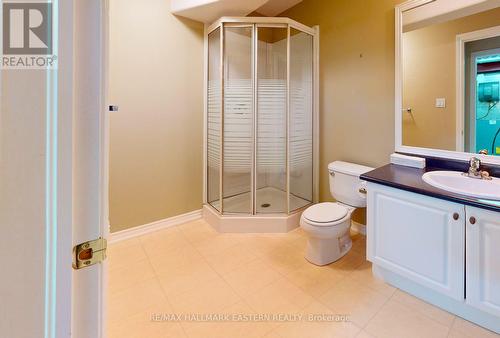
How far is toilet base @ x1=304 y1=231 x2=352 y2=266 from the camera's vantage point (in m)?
2.17

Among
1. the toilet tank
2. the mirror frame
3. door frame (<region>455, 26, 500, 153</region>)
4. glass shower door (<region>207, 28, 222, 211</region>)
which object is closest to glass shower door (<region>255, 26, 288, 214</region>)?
glass shower door (<region>207, 28, 222, 211</region>)

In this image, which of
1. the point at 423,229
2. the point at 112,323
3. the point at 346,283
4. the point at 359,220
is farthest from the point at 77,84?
the point at 359,220

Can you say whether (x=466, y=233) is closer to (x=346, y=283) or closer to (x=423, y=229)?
(x=423, y=229)

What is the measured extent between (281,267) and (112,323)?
4.04 ft

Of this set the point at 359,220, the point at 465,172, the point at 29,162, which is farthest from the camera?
the point at 359,220

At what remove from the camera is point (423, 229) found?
1.66 metres

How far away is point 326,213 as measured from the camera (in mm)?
2209

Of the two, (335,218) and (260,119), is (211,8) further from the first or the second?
(335,218)

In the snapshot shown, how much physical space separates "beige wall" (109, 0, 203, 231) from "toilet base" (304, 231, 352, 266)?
1.50 metres

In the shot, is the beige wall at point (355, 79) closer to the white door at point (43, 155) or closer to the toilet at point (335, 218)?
the toilet at point (335, 218)

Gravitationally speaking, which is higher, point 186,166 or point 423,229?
point 186,166

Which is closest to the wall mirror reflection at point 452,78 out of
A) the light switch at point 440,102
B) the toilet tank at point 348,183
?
the light switch at point 440,102

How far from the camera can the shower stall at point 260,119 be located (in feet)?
9.16

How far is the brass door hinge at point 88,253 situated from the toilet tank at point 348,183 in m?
2.19
